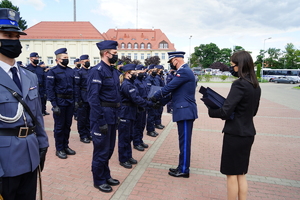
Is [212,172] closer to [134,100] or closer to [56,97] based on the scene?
[134,100]

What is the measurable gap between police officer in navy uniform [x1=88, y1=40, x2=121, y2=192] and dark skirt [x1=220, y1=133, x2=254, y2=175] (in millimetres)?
1803

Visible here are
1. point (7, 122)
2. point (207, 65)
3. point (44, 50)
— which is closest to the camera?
point (7, 122)

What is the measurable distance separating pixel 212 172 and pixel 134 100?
216 centimetres

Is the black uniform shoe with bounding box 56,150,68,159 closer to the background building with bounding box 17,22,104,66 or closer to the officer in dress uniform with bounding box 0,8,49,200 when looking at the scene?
the officer in dress uniform with bounding box 0,8,49,200

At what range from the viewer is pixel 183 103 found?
13.5 ft

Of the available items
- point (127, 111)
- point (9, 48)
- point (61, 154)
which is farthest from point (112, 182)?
point (9, 48)

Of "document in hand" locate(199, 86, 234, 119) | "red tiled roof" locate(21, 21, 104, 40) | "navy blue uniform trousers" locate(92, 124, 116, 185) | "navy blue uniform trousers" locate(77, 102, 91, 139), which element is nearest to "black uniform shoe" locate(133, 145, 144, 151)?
"navy blue uniform trousers" locate(77, 102, 91, 139)

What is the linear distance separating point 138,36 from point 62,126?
56973mm

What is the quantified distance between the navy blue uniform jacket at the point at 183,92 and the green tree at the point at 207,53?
287ft

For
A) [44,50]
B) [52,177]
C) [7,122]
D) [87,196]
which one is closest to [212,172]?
[87,196]

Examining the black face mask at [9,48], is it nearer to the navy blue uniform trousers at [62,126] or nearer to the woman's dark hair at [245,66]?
the woman's dark hair at [245,66]

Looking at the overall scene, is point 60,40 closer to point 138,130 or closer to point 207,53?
point 138,130

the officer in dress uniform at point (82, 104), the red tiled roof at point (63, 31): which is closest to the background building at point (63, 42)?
the red tiled roof at point (63, 31)

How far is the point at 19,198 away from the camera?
220 centimetres
